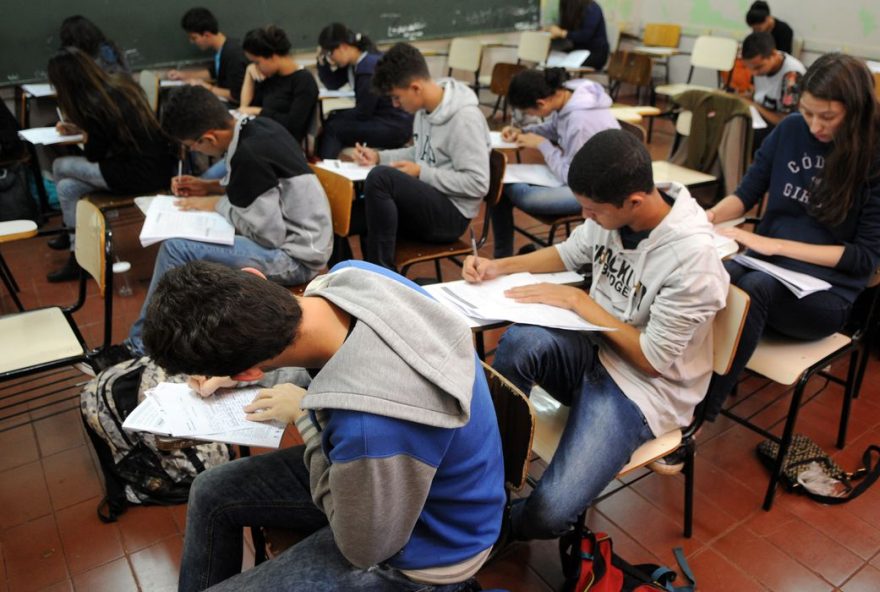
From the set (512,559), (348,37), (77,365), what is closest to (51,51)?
(348,37)

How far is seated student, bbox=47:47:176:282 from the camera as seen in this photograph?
3.02 meters

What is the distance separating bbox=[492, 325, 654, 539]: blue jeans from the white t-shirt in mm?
3223

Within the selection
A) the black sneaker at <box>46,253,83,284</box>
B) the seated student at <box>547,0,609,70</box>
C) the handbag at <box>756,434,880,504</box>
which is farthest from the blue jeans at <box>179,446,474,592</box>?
the seated student at <box>547,0,609,70</box>

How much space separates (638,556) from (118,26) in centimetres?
521

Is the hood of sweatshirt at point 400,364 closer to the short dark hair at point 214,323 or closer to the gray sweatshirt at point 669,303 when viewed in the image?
the short dark hair at point 214,323

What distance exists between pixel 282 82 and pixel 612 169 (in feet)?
10.2

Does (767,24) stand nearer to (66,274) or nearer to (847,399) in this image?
(847,399)

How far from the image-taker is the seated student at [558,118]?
9.23 feet

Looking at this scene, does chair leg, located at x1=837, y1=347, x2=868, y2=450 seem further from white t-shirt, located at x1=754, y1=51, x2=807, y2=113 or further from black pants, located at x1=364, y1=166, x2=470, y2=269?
white t-shirt, located at x1=754, y1=51, x2=807, y2=113

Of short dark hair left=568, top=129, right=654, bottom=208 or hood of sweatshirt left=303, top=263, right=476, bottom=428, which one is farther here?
short dark hair left=568, top=129, right=654, bottom=208

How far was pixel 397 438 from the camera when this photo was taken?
928mm

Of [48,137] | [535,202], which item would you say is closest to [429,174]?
[535,202]

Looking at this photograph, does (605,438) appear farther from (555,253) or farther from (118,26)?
(118,26)

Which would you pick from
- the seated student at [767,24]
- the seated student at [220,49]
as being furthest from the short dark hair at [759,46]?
the seated student at [220,49]
